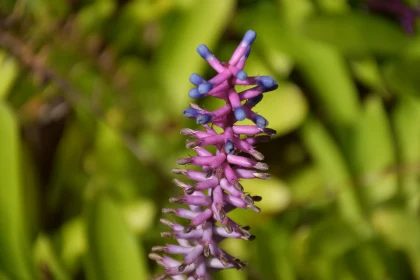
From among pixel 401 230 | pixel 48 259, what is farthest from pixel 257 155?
pixel 401 230

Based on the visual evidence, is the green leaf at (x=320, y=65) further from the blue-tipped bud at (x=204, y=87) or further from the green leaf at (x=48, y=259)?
the blue-tipped bud at (x=204, y=87)

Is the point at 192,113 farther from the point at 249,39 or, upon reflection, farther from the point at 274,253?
the point at 274,253

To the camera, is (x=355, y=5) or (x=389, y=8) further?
(x=355, y=5)

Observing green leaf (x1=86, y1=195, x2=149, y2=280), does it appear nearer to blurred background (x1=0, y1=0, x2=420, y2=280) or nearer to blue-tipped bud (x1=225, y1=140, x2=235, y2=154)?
blurred background (x1=0, y1=0, x2=420, y2=280)

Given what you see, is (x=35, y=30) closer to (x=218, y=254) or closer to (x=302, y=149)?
(x=302, y=149)

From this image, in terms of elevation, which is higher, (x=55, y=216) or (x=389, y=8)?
(x=389, y=8)

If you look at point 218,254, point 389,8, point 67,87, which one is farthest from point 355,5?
point 218,254

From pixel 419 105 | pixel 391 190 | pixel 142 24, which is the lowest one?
pixel 391 190
